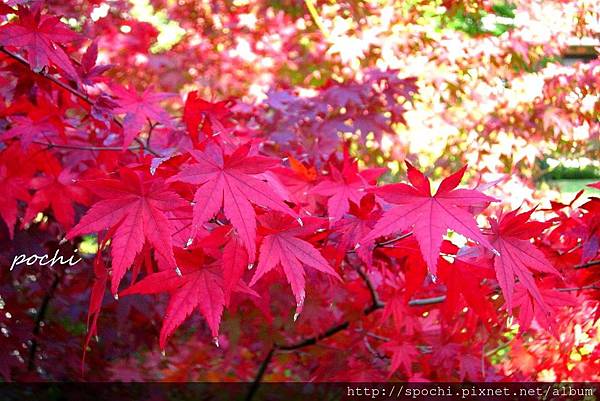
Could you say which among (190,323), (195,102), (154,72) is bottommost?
(190,323)

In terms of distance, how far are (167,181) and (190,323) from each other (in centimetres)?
156

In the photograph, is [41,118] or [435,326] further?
[435,326]

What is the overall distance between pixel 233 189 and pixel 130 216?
6.4 inches

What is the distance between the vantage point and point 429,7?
145 inches

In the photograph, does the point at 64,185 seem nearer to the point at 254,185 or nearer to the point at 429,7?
the point at 254,185

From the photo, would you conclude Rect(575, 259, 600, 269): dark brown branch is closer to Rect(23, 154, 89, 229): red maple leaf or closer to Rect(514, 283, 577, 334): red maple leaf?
Rect(514, 283, 577, 334): red maple leaf

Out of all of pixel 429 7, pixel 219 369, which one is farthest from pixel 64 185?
pixel 429 7

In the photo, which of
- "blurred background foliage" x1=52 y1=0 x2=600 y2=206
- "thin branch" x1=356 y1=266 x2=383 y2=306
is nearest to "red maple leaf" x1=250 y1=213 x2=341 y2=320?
"thin branch" x1=356 y1=266 x2=383 y2=306

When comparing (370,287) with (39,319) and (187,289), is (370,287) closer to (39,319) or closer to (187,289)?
(187,289)

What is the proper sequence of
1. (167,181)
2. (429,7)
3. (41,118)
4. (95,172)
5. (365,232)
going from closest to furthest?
(167,181) < (365,232) < (95,172) < (41,118) < (429,7)

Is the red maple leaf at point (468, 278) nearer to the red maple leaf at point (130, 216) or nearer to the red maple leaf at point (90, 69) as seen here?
the red maple leaf at point (130, 216)

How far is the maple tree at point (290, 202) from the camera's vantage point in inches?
40.4

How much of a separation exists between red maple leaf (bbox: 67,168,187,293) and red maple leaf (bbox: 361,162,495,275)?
30 cm

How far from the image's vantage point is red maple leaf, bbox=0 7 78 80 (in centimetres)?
124
